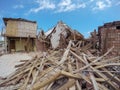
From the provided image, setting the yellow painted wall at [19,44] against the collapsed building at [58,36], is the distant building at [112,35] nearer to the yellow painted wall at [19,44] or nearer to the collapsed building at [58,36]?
the collapsed building at [58,36]

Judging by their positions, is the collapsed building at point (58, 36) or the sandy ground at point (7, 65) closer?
the sandy ground at point (7, 65)

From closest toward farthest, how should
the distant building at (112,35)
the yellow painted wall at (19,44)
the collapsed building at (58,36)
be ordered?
the distant building at (112,35) → the collapsed building at (58,36) → the yellow painted wall at (19,44)

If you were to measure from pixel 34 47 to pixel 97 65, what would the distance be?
92.7 ft

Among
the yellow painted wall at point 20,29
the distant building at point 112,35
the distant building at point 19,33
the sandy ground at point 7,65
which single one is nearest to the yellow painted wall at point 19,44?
the distant building at point 19,33

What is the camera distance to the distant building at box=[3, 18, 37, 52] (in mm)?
30859

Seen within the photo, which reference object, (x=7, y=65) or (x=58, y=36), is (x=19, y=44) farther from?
(x=7, y=65)

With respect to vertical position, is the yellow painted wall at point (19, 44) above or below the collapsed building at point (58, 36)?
below

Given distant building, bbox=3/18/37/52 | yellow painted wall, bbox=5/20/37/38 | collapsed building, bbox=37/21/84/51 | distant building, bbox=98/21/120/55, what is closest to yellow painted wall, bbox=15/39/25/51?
distant building, bbox=3/18/37/52

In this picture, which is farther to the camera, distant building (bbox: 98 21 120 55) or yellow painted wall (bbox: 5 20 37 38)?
yellow painted wall (bbox: 5 20 37 38)

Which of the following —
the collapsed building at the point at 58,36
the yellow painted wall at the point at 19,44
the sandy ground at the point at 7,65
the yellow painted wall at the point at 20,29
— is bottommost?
the sandy ground at the point at 7,65

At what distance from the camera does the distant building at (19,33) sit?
1215 inches

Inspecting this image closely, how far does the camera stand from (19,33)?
31219 millimetres

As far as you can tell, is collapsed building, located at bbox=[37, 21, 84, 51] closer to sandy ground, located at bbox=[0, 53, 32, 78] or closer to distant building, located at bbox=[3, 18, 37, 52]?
distant building, located at bbox=[3, 18, 37, 52]

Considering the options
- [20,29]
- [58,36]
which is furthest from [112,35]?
[20,29]
